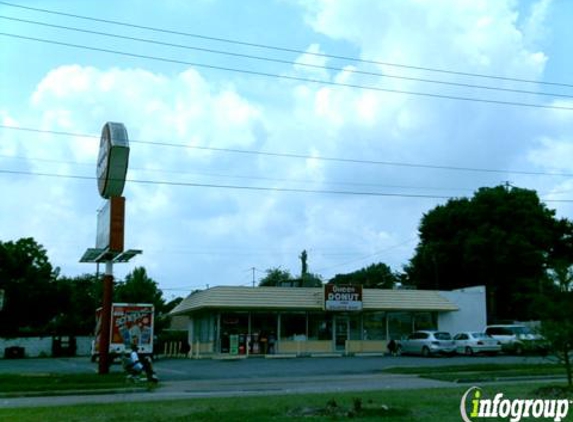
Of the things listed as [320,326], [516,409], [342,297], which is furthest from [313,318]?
[516,409]

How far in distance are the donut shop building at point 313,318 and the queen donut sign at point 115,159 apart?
49.2 ft

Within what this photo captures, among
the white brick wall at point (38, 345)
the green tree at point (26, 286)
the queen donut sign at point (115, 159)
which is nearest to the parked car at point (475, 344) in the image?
the queen donut sign at point (115, 159)

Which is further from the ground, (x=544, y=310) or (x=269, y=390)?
(x=544, y=310)

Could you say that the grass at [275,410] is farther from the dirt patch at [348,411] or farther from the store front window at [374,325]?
the store front window at [374,325]

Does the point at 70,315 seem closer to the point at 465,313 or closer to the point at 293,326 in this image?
the point at 293,326

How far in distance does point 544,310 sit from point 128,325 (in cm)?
2003

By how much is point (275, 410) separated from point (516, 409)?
4.26 metres

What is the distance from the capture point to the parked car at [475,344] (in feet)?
135

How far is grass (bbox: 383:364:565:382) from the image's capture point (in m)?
23.7

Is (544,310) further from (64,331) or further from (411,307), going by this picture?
(64,331)

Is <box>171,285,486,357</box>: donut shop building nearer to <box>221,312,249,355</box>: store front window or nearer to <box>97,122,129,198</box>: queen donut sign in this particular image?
<box>221,312,249,355</box>: store front window

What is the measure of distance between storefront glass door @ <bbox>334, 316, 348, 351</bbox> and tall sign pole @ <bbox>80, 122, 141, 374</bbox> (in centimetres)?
1967

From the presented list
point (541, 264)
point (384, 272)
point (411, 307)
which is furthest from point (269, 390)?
point (384, 272)

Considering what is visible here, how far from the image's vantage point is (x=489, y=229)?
206 feet
